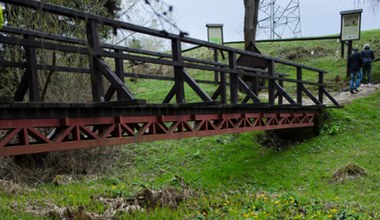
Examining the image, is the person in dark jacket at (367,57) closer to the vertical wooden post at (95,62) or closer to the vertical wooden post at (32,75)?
the vertical wooden post at (95,62)

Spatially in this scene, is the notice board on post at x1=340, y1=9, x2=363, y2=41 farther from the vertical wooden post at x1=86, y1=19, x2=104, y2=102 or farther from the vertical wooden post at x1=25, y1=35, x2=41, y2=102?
the vertical wooden post at x1=25, y1=35, x2=41, y2=102

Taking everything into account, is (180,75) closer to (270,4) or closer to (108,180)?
(108,180)

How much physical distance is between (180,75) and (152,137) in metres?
1.28

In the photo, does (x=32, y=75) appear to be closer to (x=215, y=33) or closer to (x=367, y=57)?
(x=215, y=33)

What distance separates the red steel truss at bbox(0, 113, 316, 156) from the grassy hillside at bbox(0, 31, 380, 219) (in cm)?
103

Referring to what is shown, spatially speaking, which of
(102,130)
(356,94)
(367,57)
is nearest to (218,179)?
(102,130)

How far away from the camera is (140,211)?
6.12 meters

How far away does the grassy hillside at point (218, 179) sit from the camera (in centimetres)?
627

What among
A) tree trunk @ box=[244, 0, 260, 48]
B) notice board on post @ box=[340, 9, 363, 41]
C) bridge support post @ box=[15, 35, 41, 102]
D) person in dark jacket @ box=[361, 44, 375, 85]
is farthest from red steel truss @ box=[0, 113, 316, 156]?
notice board on post @ box=[340, 9, 363, 41]

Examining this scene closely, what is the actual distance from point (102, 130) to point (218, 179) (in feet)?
15.7

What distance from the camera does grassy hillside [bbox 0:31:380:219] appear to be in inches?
247

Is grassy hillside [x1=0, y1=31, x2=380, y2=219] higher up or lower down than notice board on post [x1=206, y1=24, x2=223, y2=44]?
lower down

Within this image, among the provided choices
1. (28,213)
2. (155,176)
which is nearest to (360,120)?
(155,176)

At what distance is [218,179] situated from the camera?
34.8ft
